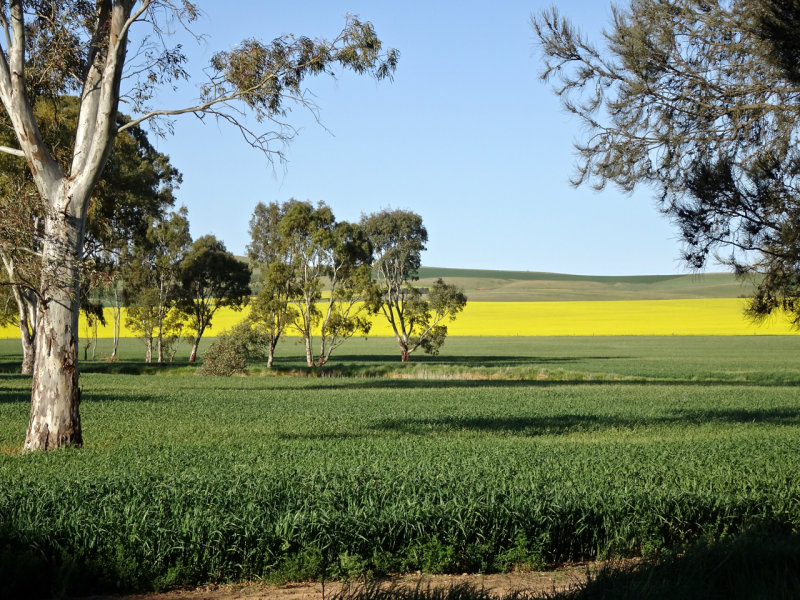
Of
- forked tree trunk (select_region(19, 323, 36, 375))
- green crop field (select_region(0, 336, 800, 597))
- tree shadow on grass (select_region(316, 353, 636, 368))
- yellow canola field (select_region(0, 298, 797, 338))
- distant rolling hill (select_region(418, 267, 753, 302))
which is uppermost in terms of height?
distant rolling hill (select_region(418, 267, 753, 302))

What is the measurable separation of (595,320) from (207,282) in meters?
57.6

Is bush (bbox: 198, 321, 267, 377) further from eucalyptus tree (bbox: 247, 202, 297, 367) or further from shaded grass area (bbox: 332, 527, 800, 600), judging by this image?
shaded grass area (bbox: 332, 527, 800, 600)

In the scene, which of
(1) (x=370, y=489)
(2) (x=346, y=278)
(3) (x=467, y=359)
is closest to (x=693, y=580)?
(1) (x=370, y=489)

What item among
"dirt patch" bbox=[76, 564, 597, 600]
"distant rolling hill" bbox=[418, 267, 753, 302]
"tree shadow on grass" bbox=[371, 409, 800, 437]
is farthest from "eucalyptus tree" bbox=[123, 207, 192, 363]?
"distant rolling hill" bbox=[418, 267, 753, 302]

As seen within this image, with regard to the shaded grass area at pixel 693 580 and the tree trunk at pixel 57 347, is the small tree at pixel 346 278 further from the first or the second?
the shaded grass area at pixel 693 580

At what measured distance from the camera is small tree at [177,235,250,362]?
63.6 metres

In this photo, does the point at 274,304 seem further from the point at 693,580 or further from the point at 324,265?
the point at 693,580

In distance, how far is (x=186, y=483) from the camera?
10.4 m

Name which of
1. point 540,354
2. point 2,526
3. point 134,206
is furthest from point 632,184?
point 540,354

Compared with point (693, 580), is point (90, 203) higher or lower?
higher

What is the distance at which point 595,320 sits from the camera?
105750mm

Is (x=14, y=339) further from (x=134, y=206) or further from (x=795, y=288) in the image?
(x=795, y=288)

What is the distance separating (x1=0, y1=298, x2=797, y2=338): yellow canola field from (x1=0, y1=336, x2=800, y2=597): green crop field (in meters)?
69.2

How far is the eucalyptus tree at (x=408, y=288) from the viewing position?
63.6 metres
